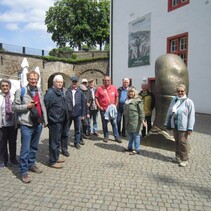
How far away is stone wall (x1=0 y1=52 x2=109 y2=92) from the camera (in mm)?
27348

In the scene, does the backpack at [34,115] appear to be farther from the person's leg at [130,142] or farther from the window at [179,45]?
the window at [179,45]

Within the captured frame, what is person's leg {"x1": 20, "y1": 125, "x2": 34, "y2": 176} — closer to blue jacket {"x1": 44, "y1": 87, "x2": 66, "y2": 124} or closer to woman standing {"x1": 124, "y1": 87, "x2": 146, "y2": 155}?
blue jacket {"x1": 44, "y1": 87, "x2": 66, "y2": 124}

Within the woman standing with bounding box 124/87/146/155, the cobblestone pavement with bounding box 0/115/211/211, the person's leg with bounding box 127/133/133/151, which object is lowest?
the cobblestone pavement with bounding box 0/115/211/211

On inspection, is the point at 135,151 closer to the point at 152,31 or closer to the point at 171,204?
the point at 171,204

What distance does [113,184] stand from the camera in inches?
166

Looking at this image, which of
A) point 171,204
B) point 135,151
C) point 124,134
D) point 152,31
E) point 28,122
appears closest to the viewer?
point 171,204

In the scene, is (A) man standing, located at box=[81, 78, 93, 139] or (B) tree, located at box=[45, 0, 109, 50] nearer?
(A) man standing, located at box=[81, 78, 93, 139]

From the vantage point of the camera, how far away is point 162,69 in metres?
6.27

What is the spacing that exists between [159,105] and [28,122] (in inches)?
133

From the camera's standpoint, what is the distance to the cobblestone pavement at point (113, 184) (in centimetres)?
357

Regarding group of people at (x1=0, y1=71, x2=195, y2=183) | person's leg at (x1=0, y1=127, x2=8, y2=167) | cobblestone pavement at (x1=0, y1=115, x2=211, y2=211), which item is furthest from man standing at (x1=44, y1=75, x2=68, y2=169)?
person's leg at (x1=0, y1=127, x2=8, y2=167)

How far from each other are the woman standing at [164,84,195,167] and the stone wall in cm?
2411

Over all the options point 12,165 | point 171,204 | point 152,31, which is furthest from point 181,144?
point 152,31

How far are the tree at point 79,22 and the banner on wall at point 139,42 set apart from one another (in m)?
23.5
